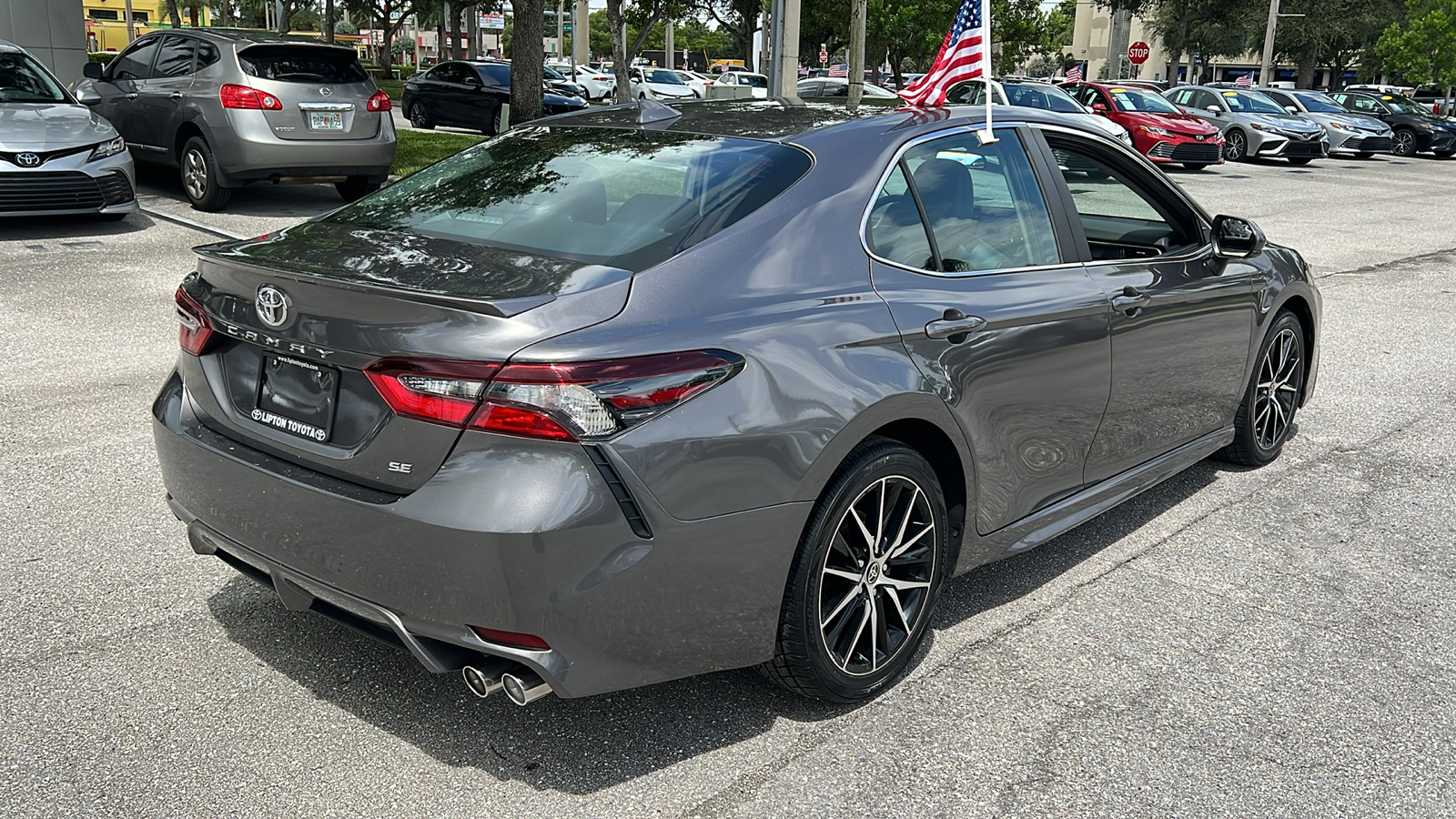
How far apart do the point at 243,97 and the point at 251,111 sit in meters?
0.15

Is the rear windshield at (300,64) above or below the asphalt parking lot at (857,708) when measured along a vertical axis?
above

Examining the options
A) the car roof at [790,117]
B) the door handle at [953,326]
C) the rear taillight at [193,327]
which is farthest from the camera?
the car roof at [790,117]

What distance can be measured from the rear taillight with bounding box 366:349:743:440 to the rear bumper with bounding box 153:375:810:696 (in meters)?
0.05

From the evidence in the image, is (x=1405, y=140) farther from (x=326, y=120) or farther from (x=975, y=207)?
(x=975, y=207)

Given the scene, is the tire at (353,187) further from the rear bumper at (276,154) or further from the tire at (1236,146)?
the tire at (1236,146)

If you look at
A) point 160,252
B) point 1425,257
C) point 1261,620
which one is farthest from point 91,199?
point 1425,257

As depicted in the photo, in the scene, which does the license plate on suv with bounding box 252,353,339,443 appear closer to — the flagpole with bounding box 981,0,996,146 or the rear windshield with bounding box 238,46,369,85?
the flagpole with bounding box 981,0,996,146

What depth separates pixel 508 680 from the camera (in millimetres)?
Answer: 2795

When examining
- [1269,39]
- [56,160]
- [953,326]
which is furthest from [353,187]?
[1269,39]

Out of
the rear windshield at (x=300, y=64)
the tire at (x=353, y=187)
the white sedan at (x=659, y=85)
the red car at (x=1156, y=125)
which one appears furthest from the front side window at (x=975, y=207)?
the white sedan at (x=659, y=85)

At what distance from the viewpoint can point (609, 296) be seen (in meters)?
2.80

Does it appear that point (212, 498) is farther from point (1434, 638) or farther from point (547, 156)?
point (1434, 638)

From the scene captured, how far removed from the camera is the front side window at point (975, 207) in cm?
361

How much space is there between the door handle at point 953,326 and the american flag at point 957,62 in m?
1.24
